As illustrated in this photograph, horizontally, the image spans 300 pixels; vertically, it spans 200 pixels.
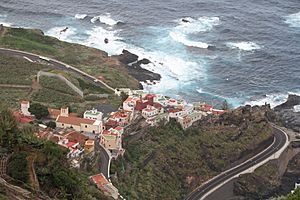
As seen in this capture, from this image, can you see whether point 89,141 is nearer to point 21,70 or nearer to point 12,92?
point 12,92

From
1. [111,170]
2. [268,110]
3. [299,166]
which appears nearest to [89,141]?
[111,170]

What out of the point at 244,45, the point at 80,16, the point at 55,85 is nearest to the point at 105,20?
the point at 80,16

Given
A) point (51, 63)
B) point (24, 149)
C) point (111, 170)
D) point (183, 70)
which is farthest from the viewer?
point (183, 70)

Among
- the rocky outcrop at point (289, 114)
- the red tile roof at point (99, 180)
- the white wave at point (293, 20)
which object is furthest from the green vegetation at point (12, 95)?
the white wave at point (293, 20)

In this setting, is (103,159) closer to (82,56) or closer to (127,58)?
(82,56)

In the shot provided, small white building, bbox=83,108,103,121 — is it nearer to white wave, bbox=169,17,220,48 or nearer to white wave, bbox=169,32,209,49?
white wave, bbox=169,32,209,49

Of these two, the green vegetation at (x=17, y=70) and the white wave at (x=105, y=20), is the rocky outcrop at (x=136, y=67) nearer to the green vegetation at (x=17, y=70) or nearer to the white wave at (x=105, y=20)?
the white wave at (x=105, y=20)

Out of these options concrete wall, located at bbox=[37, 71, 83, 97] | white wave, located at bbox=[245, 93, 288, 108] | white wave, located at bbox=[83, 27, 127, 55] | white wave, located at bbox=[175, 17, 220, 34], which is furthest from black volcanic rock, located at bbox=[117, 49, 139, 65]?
white wave, located at bbox=[245, 93, 288, 108]
